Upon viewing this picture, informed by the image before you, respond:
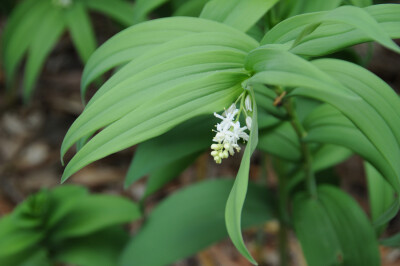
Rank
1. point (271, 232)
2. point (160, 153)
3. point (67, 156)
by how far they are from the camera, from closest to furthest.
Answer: point (160, 153) → point (271, 232) → point (67, 156)

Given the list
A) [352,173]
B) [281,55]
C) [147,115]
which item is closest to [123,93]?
[147,115]

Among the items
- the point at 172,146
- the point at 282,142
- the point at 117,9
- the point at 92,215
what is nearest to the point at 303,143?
the point at 282,142

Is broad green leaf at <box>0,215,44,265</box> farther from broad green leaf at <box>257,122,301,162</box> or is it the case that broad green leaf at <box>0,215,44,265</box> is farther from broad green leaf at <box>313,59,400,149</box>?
broad green leaf at <box>313,59,400,149</box>

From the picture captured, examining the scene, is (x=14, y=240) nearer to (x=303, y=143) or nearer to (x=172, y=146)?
(x=172, y=146)

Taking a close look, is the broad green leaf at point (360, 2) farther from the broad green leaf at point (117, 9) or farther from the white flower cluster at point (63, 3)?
the white flower cluster at point (63, 3)

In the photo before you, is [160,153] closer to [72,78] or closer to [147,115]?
[147,115]

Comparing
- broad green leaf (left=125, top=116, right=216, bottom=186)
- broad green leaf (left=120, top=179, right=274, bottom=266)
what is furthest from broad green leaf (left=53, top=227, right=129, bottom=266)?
broad green leaf (left=125, top=116, right=216, bottom=186)

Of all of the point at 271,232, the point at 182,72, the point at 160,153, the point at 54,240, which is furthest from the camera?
the point at 271,232
